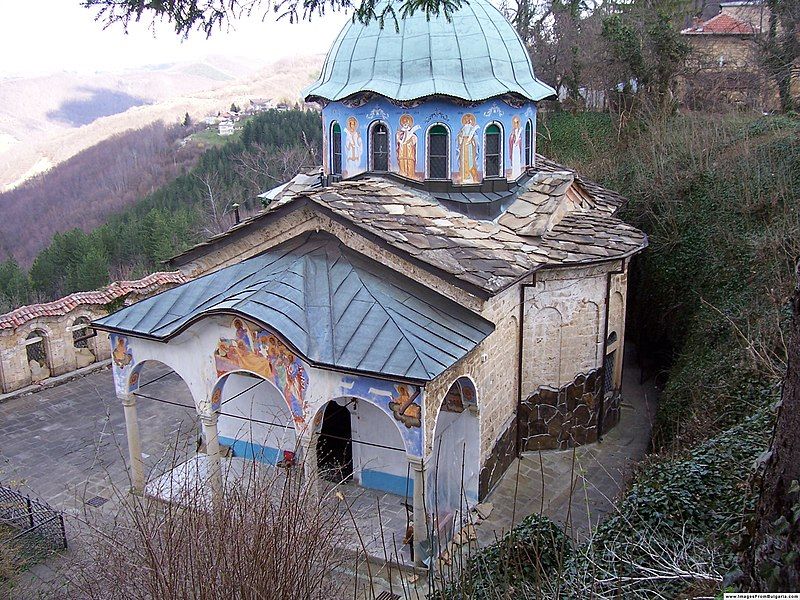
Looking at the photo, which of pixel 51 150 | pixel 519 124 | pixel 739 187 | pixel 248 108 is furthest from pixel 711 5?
pixel 51 150

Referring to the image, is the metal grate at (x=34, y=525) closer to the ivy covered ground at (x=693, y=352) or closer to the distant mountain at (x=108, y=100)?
the ivy covered ground at (x=693, y=352)

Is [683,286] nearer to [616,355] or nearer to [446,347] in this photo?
[616,355]

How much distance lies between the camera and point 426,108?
1249 centimetres

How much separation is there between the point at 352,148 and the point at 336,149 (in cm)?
63

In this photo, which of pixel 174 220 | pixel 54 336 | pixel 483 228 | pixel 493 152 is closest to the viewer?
pixel 483 228

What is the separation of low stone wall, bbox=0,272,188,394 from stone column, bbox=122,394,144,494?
4396 millimetres

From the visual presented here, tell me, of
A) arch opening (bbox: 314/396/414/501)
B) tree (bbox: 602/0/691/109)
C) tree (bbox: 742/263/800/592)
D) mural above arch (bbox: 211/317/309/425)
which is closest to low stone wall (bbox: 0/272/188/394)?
mural above arch (bbox: 211/317/309/425)

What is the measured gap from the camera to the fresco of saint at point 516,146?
13255mm

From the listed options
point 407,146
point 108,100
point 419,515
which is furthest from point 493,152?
point 108,100

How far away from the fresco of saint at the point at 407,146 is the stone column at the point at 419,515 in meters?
5.88

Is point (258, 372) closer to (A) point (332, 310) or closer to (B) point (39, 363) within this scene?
(A) point (332, 310)

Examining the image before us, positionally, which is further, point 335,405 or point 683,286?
point 683,286

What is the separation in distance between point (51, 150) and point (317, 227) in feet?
315

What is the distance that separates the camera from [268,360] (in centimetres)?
958
